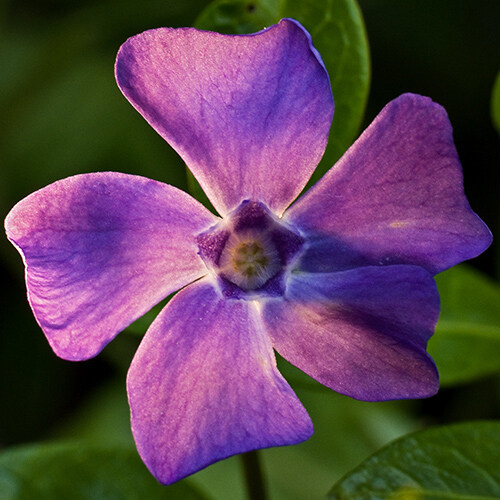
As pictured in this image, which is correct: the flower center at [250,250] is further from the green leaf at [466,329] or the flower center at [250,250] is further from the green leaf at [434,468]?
the green leaf at [466,329]

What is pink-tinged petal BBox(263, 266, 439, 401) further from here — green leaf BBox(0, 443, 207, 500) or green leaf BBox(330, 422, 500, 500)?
green leaf BBox(0, 443, 207, 500)

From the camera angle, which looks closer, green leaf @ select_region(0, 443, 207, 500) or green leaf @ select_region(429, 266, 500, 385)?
green leaf @ select_region(0, 443, 207, 500)

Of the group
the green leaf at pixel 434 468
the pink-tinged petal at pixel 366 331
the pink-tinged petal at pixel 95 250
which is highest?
the pink-tinged petal at pixel 95 250

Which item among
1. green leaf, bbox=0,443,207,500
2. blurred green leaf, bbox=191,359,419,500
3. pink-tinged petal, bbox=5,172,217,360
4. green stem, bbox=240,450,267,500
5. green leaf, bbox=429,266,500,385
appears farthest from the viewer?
blurred green leaf, bbox=191,359,419,500

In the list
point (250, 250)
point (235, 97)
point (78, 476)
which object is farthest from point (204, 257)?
point (78, 476)

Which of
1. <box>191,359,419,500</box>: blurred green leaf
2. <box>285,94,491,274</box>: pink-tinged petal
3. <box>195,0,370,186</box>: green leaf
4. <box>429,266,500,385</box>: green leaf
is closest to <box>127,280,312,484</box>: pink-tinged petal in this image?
<box>285,94,491,274</box>: pink-tinged petal

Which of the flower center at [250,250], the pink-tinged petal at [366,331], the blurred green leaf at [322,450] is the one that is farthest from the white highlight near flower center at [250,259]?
the blurred green leaf at [322,450]
